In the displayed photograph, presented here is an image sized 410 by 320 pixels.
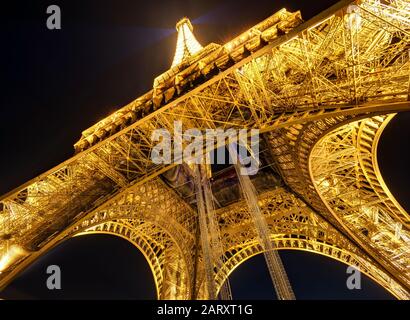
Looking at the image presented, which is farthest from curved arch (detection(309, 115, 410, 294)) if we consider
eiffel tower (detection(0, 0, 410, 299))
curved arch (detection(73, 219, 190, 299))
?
curved arch (detection(73, 219, 190, 299))

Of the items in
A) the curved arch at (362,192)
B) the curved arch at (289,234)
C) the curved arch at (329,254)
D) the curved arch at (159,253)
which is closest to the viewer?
the curved arch at (362,192)

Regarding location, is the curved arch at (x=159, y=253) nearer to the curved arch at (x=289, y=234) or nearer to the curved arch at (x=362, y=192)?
the curved arch at (x=289, y=234)

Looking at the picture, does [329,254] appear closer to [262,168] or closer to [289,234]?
[289,234]

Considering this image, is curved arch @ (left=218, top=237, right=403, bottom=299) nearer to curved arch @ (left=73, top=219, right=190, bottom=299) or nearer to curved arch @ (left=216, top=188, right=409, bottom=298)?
curved arch @ (left=216, top=188, right=409, bottom=298)

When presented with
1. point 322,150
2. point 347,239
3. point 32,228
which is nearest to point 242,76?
point 322,150

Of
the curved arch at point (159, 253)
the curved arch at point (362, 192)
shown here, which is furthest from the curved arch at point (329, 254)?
the curved arch at point (159, 253)
